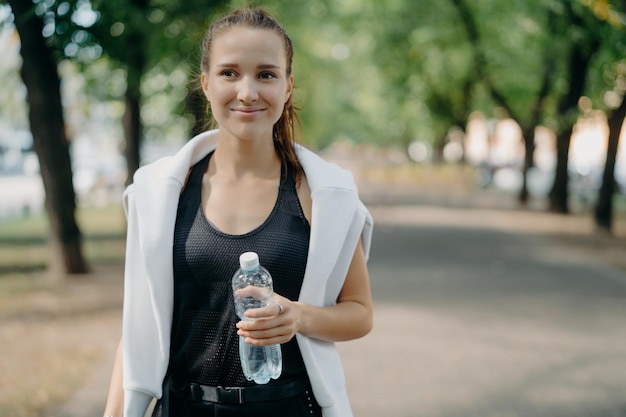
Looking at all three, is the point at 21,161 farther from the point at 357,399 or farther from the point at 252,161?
the point at 252,161

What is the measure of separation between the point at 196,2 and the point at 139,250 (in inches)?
363

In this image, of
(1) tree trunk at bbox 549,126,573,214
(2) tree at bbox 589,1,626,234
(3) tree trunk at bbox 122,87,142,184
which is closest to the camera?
(3) tree trunk at bbox 122,87,142,184

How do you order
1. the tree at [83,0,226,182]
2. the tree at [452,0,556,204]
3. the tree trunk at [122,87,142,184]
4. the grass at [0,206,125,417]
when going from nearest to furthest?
the grass at [0,206,125,417] < the tree at [83,0,226,182] < the tree trunk at [122,87,142,184] < the tree at [452,0,556,204]

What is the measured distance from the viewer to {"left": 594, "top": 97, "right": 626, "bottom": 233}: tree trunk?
1706cm

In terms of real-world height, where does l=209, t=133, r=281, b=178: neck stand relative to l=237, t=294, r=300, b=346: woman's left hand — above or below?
above

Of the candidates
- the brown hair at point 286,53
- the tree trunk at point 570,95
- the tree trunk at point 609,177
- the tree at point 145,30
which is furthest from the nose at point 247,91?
the tree trunk at point 609,177

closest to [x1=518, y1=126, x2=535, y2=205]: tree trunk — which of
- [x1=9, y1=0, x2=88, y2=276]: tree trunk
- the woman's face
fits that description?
[x1=9, y1=0, x2=88, y2=276]: tree trunk

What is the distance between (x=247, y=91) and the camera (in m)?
2.01

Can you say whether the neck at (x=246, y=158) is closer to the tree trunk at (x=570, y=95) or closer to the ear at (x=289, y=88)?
the ear at (x=289, y=88)

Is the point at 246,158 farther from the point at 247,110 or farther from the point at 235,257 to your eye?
the point at 235,257

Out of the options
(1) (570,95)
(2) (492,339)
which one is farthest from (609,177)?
(2) (492,339)

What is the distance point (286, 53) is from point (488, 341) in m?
6.10

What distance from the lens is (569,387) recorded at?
20.6 feet

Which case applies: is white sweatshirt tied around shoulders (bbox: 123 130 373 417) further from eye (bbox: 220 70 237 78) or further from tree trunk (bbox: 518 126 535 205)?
tree trunk (bbox: 518 126 535 205)
